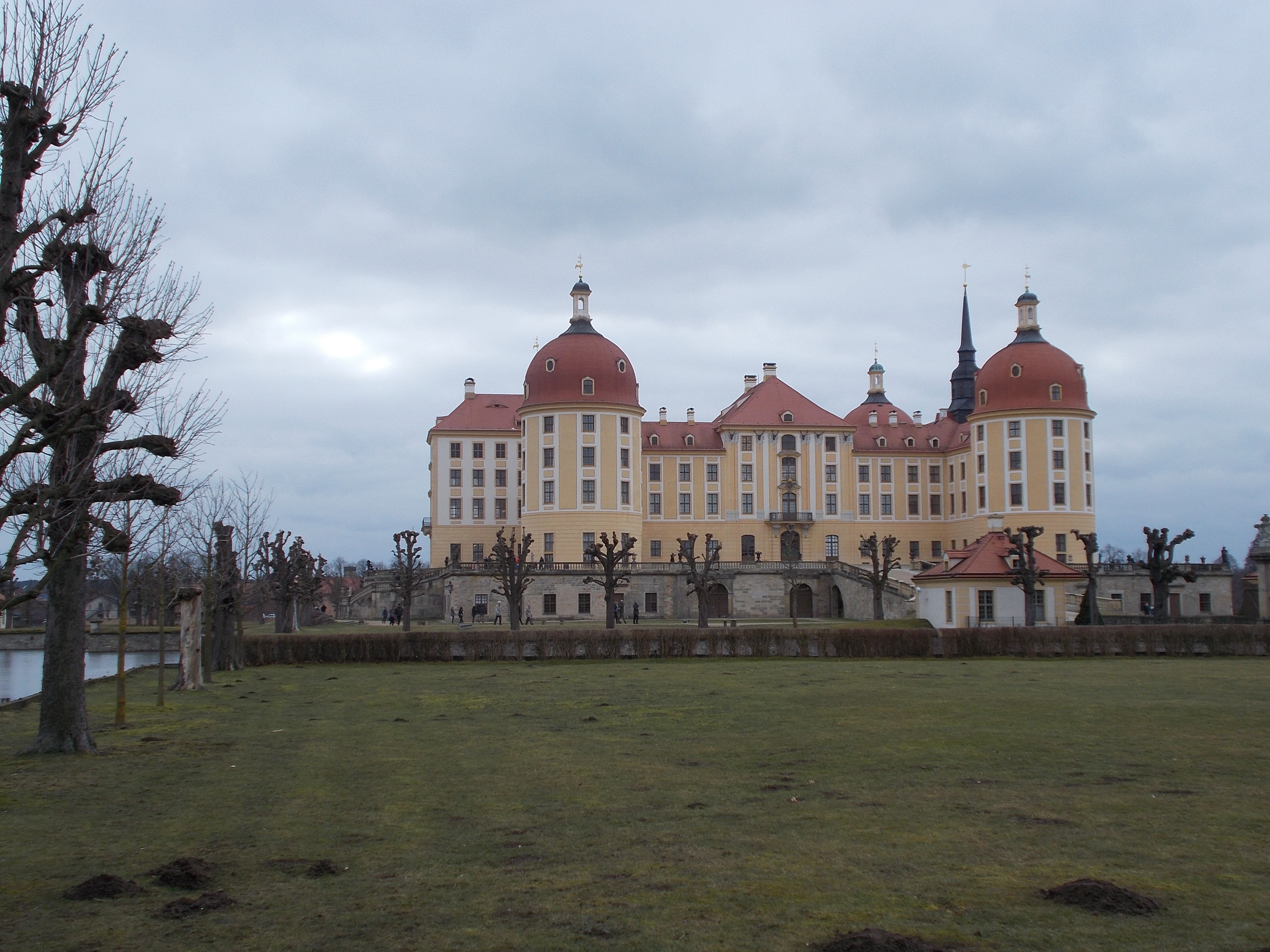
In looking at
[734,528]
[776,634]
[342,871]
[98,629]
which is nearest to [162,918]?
[342,871]

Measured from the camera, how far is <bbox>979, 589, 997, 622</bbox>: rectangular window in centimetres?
5294

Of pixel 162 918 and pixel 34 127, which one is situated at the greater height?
pixel 34 127

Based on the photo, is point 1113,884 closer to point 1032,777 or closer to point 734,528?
point 1032,777

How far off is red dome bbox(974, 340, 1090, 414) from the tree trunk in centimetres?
7108

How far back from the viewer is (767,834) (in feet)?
35.0

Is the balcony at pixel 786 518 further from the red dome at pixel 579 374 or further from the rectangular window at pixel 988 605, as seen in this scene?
the rectangular window at pixel 988 605

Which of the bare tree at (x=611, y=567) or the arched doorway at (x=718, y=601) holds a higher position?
the bare tree at (x=611, y=567)

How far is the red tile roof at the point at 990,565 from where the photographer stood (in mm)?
53062

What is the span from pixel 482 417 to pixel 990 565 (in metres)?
44.1

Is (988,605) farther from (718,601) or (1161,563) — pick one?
(718,601)

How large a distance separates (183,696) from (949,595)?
127ft

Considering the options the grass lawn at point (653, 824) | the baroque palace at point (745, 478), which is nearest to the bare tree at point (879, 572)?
the baroque palace at point (745, 478)

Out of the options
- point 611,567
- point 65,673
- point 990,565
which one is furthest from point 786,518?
point 65,673

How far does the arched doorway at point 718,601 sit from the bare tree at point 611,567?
19.4ft
